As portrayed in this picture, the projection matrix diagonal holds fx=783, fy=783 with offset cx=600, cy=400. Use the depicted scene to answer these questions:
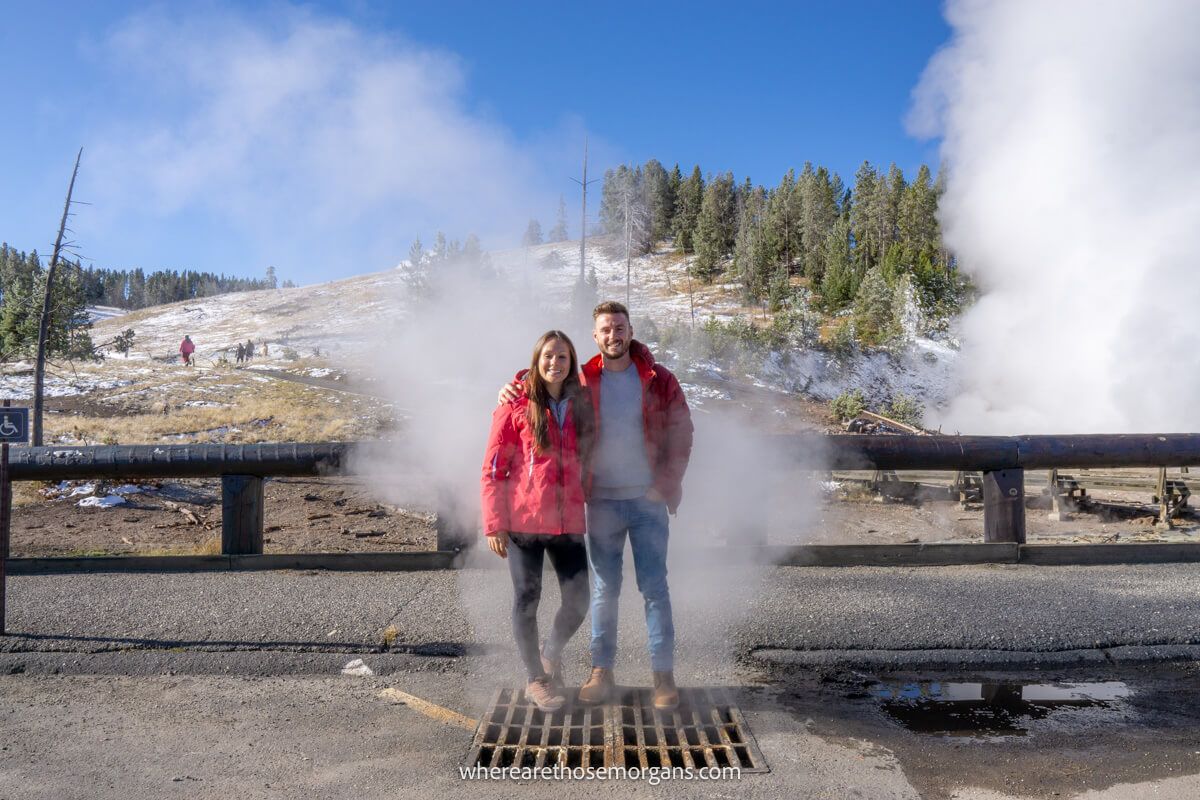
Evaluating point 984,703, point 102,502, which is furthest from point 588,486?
point 102,502

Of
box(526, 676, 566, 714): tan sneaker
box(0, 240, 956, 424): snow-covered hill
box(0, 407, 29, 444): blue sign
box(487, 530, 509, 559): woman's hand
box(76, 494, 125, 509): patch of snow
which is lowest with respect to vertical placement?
box(76, 494, 125, 509): patch of snow

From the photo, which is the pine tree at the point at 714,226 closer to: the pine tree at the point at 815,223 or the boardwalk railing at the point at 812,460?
the pine tree at the point at 815,223

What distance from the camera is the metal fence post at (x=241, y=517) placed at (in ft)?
17.8

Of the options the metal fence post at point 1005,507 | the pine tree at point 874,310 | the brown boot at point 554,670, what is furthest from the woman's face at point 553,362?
the pine tree at point 874,310

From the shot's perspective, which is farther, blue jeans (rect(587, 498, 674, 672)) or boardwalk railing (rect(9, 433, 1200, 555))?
boardwalk railing (rect(9, 433, 1200, 555))

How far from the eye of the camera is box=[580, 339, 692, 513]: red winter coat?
3.45 m

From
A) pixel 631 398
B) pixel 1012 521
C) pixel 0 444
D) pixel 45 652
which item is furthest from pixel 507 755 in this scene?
pixel 1012 521

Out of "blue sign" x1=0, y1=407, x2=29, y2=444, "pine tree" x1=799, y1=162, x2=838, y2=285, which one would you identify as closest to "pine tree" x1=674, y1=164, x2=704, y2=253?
"pine tree" x1=799, y1=162, x2=838, y2=285

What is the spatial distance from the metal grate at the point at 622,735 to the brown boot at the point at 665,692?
32mm

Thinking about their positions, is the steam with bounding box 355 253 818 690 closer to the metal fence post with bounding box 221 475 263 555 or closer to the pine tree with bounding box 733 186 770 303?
the metal fence post with bounding box 221 475 263 555

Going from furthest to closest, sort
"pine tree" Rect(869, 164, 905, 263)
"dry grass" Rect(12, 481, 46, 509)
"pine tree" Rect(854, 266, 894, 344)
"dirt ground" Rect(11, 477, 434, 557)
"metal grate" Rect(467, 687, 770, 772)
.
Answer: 1. "pine tree" Rect(869, 164, 905, 263)
2. "pine tree" Rect(854, 266, 894, 344)
3. "dry grass" Rect(12, 481, 46, 509)
4. "dirt ground" Rect(11, 477, 434, 557)
5. "metal grate" Rect(467, 687, 770, 772)

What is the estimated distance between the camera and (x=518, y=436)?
3402 millimetres

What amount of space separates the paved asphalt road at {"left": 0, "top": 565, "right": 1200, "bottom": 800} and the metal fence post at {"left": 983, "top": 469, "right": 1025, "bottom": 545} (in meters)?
0.35

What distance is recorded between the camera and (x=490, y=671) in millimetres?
3748
